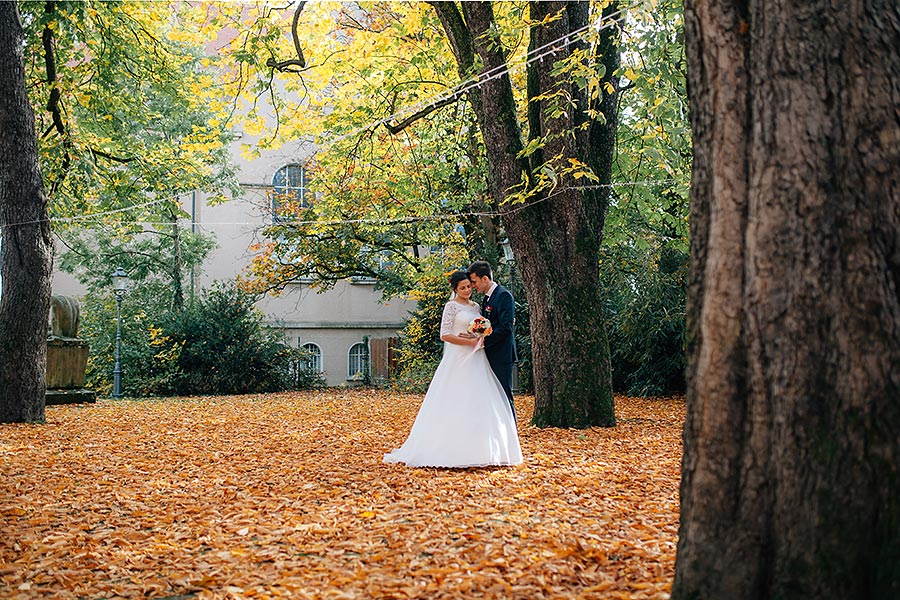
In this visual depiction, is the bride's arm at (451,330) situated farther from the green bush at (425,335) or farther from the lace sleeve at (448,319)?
the green bush at (425,335)

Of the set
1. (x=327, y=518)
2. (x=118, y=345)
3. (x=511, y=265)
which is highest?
(x=511, y=265)

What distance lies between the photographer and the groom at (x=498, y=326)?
8758 mm

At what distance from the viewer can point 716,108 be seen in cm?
325

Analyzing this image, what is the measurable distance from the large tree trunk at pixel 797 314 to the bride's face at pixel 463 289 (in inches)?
217

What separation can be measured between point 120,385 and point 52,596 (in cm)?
1736

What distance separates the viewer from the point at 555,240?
1118 centimetres

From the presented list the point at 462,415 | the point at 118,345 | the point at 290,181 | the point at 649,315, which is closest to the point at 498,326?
the point at 462,415

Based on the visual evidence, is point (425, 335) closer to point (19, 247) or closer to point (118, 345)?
point (118, 345)

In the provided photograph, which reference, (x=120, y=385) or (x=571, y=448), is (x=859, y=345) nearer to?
(x=571, y=448)

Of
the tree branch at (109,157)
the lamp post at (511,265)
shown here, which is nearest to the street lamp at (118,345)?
the tree branch at (109,157)

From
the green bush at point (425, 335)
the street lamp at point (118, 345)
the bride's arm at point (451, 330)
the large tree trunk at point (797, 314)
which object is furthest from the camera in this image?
the green bush at point (425, 335)

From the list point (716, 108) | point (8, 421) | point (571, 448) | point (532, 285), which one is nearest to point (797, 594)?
point (716, 108)

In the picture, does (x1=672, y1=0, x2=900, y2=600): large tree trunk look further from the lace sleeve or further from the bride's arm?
the lace sleeve

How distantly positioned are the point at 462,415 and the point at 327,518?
7.92ft
